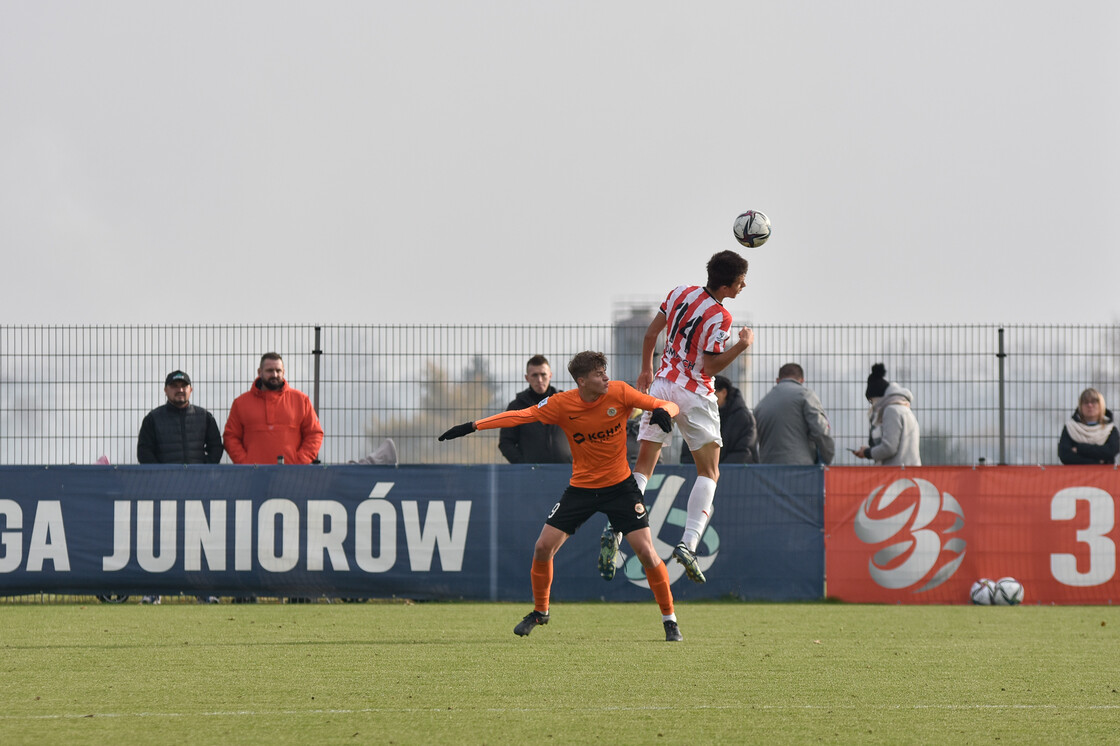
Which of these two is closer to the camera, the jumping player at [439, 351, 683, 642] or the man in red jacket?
the jumping player at [439, 351, 683, 642]

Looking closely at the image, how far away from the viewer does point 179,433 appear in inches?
550

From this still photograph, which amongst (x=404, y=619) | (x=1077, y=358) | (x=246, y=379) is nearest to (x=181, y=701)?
(x=404, y=619)

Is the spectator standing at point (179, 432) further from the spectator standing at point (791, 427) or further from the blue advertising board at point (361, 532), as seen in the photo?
the spectator standing at point (791, 427)

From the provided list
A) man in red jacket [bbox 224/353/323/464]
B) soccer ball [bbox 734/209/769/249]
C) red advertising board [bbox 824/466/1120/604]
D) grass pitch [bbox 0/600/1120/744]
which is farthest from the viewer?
man in red jacket [bbox 224/353/323/464]

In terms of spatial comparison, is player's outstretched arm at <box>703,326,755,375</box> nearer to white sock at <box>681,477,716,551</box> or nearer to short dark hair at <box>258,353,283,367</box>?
white sock at <box>681,477,716,551</box>

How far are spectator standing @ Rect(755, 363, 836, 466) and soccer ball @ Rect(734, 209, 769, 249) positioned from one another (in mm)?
4175

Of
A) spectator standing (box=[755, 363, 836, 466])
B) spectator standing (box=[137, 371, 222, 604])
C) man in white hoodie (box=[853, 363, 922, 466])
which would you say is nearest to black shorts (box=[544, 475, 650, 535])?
spectator standing (box=[755, 363, 836, 466])

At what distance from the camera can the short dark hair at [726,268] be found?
30.4 feet

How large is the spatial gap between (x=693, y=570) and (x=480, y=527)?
4.81 m

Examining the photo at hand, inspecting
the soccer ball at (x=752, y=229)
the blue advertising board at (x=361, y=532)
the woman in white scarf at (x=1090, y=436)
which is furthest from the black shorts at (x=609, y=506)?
the woman in white scarf at (x=1090, y=436)

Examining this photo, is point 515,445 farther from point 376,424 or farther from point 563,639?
point 563,639

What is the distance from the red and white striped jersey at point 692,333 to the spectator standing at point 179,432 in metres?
6.25

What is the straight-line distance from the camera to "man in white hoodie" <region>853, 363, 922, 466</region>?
551 inches

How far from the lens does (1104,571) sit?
1337 centimetres
